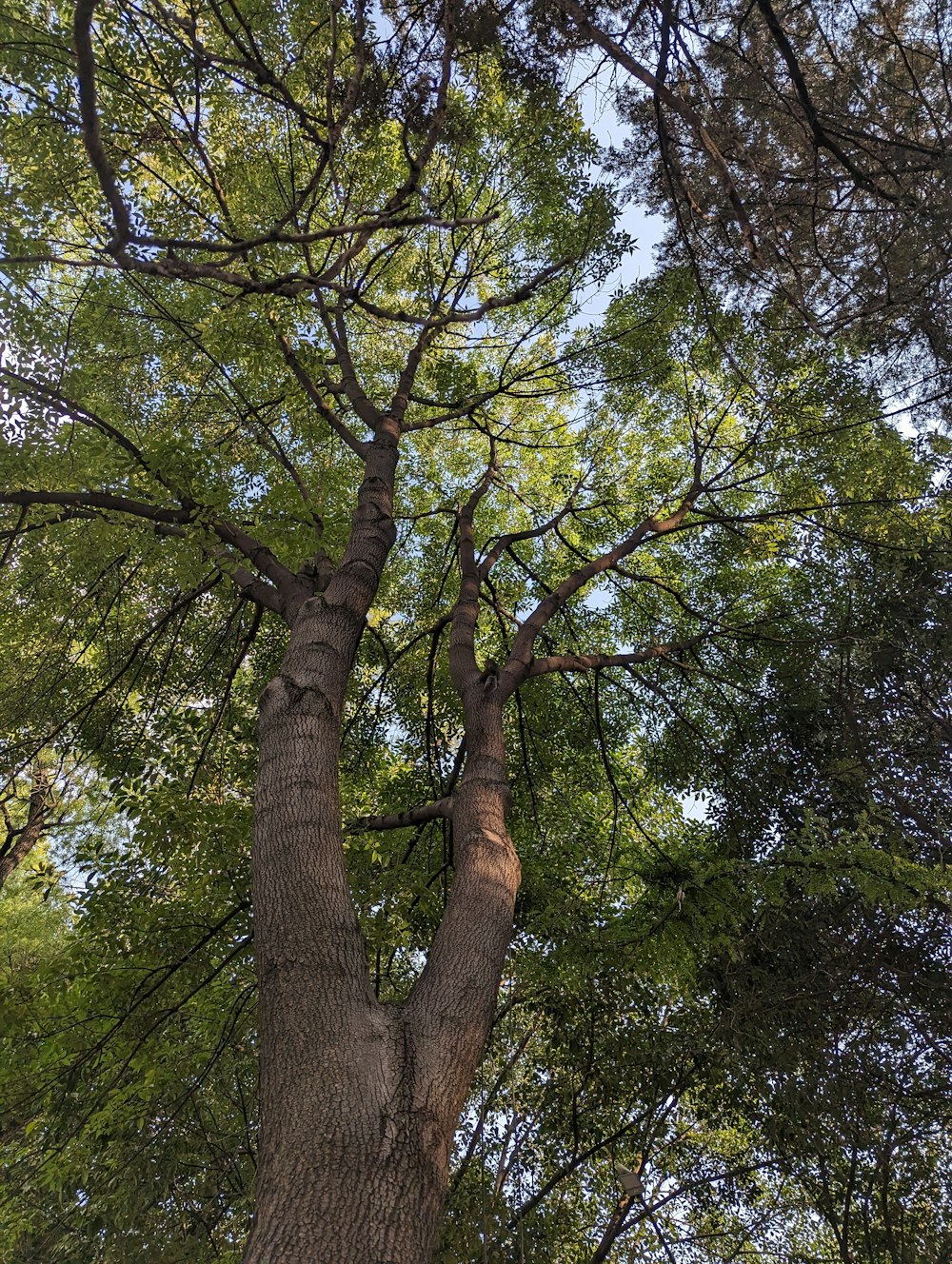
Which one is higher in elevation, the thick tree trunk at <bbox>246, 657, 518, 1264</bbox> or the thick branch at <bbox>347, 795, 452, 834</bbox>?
the thick branch at <bbox>347, 795, 452, 834</bbox>

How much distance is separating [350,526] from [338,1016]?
2.94 m

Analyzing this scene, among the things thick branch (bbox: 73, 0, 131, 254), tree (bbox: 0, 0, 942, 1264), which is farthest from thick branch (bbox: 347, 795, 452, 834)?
thick branch (bbox: 73, 0, 131, 254)

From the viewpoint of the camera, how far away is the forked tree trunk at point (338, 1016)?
5.21 ft

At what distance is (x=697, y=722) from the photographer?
7480 millimetres

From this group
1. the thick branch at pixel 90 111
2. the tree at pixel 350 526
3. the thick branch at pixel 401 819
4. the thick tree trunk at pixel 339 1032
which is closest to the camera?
the thick branch at pixel 90 111

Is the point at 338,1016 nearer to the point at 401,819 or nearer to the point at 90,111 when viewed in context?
the point at 401,819

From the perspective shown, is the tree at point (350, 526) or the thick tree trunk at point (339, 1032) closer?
the thick tree trunk at point (339, 1032)

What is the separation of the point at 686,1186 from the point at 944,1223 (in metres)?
1.81

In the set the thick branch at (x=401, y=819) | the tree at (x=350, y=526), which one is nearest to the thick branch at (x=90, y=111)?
the tree at (x=350, y=526)

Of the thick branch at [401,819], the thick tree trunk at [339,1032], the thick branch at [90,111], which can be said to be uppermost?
the thick branch at [90,111]

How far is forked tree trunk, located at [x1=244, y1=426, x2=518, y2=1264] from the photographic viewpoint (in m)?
1.59

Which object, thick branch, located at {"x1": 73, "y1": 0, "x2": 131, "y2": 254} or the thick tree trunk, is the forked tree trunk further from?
thick branch, located at {"x1": 73, "y1": 0, "x2": 131, "y2": 254}

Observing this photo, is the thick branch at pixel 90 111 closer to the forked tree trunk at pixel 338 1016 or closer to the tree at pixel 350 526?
the tree at pixel 350 526

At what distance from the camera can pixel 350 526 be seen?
4.27 meters
